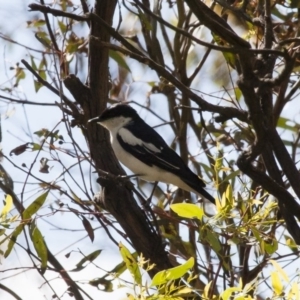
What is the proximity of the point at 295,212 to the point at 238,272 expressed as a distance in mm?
1371

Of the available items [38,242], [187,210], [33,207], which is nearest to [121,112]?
[33,207]

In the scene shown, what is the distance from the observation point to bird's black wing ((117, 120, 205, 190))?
169 inches

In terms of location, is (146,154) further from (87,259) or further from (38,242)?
(38,242)

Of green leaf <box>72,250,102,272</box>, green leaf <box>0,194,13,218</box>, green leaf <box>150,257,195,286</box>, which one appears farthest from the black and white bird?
green leaf <box>150,257,195,286</box>

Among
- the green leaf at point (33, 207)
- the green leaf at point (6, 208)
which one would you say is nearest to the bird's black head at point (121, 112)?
the green leaf at point (33, 207)

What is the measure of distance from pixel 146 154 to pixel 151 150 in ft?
0.13

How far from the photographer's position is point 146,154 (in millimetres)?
4668

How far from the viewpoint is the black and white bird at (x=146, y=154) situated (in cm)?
431

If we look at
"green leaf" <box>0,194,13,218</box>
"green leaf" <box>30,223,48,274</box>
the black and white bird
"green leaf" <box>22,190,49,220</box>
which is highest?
the black and white bird

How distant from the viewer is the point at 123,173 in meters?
3.52

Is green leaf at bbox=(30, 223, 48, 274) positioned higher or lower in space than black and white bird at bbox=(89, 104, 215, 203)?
lower

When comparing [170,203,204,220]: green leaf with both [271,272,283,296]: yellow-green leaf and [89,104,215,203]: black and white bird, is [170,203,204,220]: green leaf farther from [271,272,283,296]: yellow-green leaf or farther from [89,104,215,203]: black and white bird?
[89,104,215,203]: black and white bird

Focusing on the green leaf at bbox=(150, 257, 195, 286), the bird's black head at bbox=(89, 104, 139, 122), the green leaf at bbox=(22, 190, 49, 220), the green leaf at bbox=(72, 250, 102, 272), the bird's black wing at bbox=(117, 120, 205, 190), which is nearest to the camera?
the green leaf at bbox=(150, 257, 195, 286)

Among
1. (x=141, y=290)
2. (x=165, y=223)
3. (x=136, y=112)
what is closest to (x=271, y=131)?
A: (x=141, y=290)
